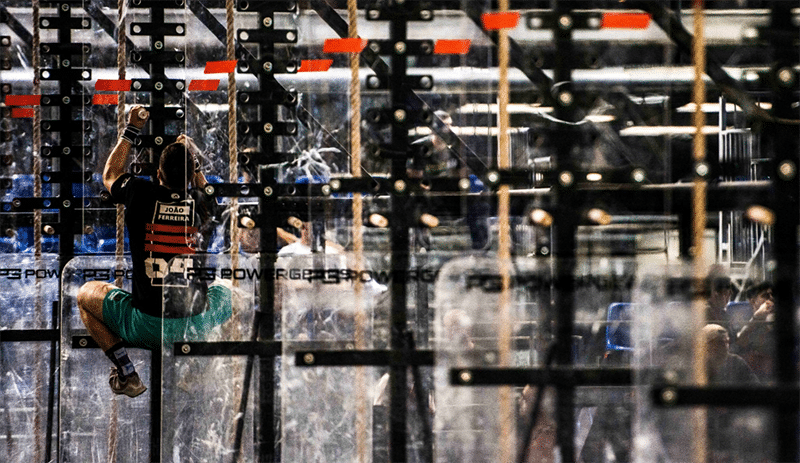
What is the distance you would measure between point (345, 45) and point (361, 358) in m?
0.89

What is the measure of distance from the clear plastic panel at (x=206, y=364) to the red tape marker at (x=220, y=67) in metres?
0.57

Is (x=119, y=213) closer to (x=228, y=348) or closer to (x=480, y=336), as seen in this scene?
(x=228, y=348)

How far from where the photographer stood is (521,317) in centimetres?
257

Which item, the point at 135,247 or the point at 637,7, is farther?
the point at 135,247

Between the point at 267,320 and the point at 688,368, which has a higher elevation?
the point at 267,320

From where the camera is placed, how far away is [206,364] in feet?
9.52

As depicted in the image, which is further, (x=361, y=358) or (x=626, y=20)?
(x=361, y=358)

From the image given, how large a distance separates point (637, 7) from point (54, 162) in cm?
278

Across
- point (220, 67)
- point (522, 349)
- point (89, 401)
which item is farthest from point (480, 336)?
point (89, 401)

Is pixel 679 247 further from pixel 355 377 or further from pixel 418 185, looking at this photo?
pixel 355 377

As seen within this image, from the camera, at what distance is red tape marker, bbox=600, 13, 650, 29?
253 centimetres

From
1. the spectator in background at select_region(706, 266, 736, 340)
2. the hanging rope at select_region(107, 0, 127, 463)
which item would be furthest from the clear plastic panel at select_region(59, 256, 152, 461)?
the spectator in background at select_region(706, 266, 736, 340)

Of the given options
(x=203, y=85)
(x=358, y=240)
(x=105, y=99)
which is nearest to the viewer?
(x=358, y=240)

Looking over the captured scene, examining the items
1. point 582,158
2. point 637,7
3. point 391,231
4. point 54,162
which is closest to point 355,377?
point 391,231
